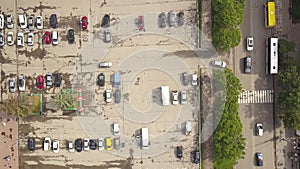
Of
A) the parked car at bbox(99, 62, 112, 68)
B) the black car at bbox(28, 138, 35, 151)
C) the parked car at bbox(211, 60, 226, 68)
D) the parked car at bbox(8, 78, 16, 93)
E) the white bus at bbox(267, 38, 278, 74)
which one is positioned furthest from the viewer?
the black car at bbox(28, 138, 35, 151)

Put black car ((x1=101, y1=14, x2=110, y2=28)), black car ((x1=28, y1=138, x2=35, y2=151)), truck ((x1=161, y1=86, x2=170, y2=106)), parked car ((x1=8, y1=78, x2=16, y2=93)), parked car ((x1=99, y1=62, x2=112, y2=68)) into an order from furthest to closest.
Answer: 1. black car ((x1=28, y1=138, x2=35, y2=151))
2. parked car ((x1=8, y1=78, x2=16, y2=93))
3. black car ((x1=101, y1=14, x2=110, y2=28))
4. parked car ((x1=99, y1=62, x2=112, y2=68))
5. truck ((x1=161, y1=86, x2=170, y2=106))

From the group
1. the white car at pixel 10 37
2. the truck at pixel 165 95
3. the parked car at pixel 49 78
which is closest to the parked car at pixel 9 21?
the white car at pixel 10 37

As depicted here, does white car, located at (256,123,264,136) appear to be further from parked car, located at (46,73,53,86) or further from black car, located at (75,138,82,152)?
parked car, located at (46,73,53,86)

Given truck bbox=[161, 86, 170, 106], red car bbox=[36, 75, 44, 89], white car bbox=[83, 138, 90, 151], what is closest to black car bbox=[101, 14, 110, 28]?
red car bbox=[36, 75, 44, 89]

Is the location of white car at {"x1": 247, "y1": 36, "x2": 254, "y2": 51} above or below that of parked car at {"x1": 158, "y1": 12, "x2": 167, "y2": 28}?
below

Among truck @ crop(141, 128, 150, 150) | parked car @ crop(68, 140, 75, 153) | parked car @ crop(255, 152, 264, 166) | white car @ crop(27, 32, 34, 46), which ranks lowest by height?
parked car @ crop(255, 152, 264, 166)

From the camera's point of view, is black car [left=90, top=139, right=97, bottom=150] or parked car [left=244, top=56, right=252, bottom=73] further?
black car [left=90, top=139, right=97, bottom=150]

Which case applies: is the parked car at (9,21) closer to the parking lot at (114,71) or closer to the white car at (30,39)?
the parking lot at (114,71)
